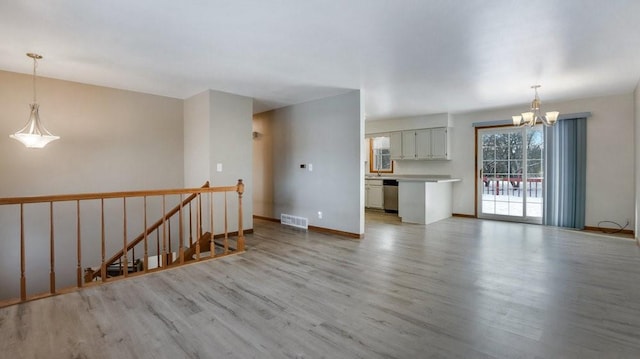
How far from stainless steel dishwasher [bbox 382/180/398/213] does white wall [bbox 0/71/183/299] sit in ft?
15.7

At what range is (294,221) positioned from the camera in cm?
625

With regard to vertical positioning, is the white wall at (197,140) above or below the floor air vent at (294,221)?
above

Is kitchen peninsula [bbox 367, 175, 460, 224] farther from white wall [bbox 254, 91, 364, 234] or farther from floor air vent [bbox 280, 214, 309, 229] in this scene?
floor air vent [bbox 280, 214, 309, 229]

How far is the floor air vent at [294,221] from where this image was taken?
6.05 m

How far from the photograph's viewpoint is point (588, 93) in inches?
211

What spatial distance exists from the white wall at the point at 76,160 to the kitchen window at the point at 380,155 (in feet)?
17.2

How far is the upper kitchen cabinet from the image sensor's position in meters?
7.39

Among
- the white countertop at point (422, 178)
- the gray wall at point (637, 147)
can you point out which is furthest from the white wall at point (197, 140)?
the gray wall at point (637, 147)

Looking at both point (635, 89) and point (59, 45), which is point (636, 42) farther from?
point (59, 45)

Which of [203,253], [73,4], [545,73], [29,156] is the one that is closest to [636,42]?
[545,73]

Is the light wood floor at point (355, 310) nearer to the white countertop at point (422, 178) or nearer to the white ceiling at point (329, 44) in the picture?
the white ceiling at point (329, 44)

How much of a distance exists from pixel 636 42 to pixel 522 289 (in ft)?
8.86

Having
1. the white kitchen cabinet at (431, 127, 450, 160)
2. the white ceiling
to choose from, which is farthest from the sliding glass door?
the white ceiling

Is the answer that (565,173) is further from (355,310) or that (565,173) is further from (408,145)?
(355,310)
